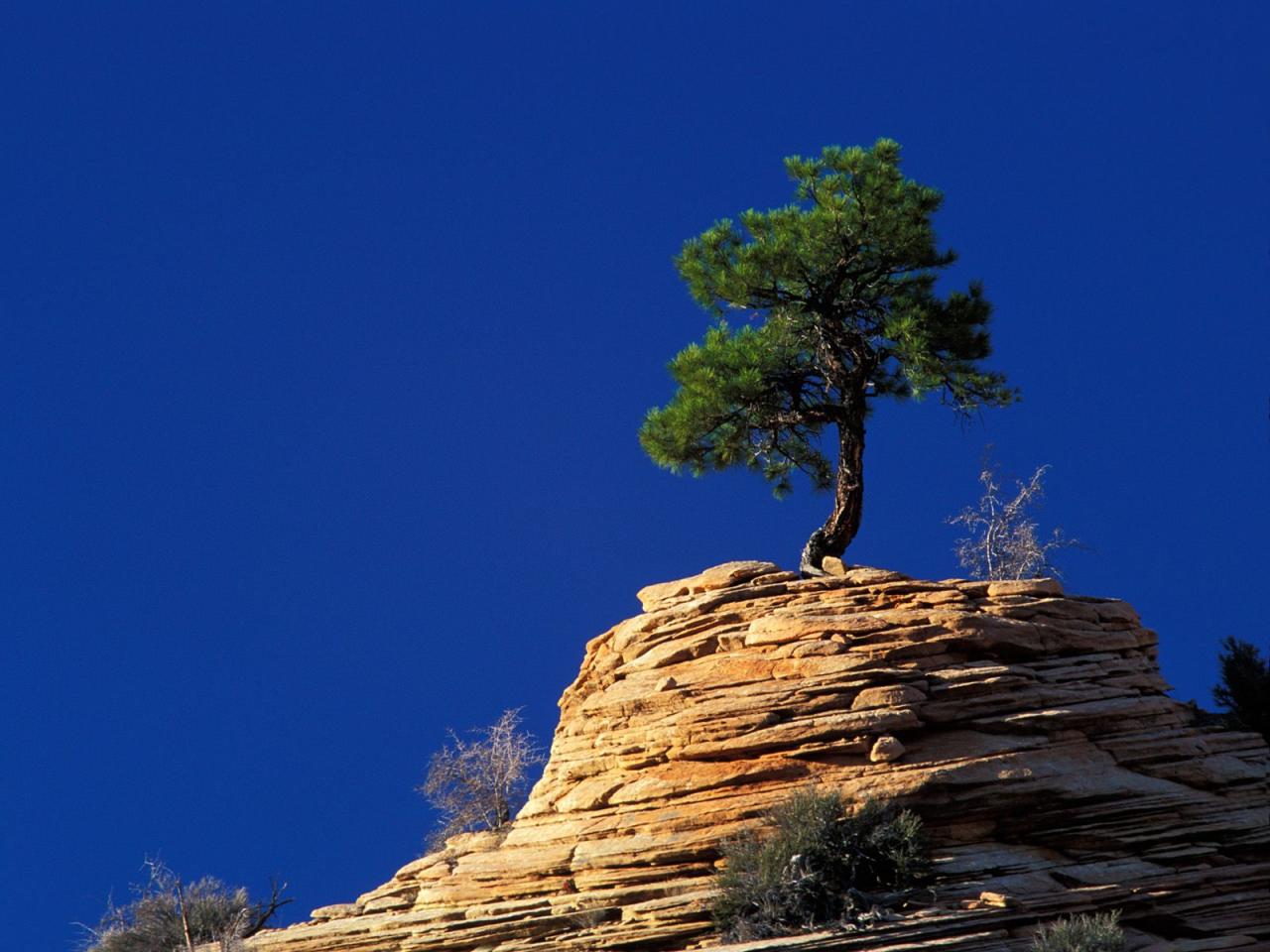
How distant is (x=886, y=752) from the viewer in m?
16.6

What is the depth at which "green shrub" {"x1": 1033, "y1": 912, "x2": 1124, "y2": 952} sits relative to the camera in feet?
47.1

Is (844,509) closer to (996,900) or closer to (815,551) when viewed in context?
(815,551)

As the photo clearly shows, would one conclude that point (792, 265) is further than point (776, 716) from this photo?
Yes

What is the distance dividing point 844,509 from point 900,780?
667 centimetres

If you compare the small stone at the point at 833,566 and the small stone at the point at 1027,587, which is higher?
the small stone at the point at 833,566

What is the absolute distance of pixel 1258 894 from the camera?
53.8 ft

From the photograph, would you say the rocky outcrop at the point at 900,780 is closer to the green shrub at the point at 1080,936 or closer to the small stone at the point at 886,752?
the small stone at the point at 886,752

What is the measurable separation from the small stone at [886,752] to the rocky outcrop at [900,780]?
0.02 meters

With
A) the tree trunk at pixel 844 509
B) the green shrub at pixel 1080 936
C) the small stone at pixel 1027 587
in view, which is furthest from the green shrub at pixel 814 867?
the tree trunk at pixel 844 509

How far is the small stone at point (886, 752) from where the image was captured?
54.4ft

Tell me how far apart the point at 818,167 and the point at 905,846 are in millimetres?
12534

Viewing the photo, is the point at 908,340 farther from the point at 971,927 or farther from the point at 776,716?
the point at 971,927

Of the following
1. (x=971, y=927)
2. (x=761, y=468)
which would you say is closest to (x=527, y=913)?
(x=971, y=927)

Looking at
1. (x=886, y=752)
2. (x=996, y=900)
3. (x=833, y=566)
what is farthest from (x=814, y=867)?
(x=833, y=566)
